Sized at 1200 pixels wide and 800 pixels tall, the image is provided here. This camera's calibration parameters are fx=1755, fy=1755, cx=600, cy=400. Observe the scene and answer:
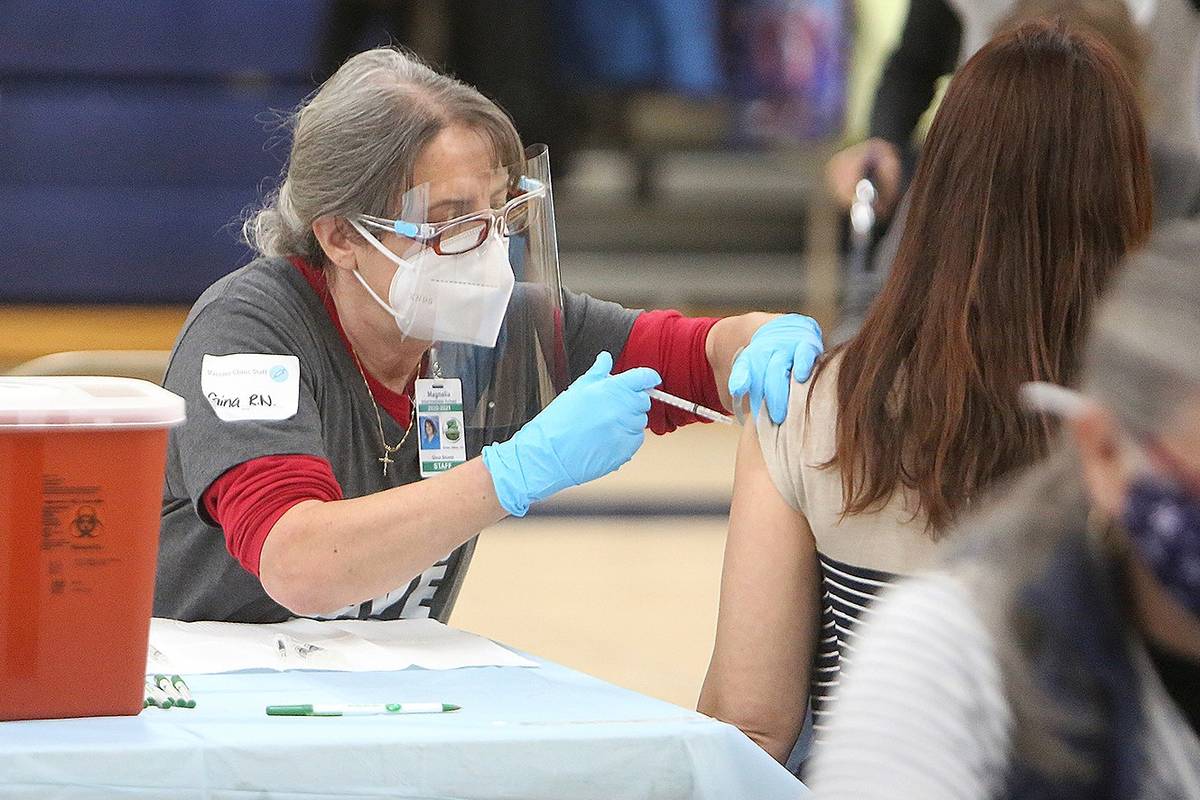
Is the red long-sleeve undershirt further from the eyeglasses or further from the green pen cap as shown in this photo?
the green pen cap

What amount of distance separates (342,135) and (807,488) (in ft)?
2.29

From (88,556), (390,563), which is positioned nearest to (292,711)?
(88,556)

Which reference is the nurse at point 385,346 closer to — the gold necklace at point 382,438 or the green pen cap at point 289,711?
the gold necklace at point 382,438

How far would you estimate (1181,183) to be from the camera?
102 inches

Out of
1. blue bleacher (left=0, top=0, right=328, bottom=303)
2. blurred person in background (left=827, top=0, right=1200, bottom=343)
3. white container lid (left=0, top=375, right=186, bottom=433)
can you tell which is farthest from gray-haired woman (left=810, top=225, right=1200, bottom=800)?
blue bleacher (left=0, top=0, right=328, bottom=303)

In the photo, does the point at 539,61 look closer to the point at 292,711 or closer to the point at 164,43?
the point at 164,43

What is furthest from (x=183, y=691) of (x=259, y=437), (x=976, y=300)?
(x=976, y=300)

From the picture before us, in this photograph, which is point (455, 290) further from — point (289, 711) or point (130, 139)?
point (130, 139)

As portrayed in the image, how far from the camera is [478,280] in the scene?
76.7 inches

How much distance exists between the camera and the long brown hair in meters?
1.50

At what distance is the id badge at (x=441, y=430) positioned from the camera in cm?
193

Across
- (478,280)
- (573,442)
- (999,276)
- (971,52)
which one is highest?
(971,52)

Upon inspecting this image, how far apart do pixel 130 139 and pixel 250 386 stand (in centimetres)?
413

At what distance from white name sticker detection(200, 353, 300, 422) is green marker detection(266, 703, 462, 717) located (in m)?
0.43
